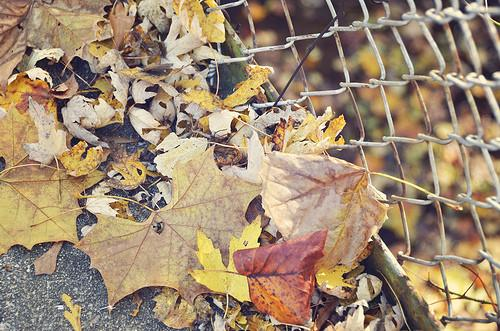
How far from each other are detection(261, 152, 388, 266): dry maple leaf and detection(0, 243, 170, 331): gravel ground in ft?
1.53

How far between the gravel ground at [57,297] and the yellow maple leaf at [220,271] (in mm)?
181

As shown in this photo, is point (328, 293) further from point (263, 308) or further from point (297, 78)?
point (297, 78)

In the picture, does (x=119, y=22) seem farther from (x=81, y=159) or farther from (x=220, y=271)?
(x=220, y=271)

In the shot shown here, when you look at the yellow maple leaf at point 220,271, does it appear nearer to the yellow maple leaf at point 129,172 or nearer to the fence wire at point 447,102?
the yellow maple leaf at point 129,172

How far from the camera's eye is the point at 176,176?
6.03ft

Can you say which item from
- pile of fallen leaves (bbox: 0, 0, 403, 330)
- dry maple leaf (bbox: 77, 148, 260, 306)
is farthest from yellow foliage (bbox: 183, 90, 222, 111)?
dry maple leaf (bbox: 77, 148, 260, 306)

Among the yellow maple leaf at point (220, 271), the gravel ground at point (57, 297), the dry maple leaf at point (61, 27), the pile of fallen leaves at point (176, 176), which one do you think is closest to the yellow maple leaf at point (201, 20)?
the pile of fallen leaves at point (176, 176)

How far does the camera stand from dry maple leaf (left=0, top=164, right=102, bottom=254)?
180cm

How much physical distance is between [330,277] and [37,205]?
89cm

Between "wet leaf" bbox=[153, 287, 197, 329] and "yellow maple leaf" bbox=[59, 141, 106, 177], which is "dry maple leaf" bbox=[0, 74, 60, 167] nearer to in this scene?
"yellow maple leaf" bbox=[59, 141, 106, 177]

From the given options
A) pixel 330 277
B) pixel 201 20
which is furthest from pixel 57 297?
pixel 201 20

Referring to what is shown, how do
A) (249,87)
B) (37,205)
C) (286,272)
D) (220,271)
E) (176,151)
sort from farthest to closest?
(249,87)
(176,151)
(37,205)
(220,271)
(286,272)

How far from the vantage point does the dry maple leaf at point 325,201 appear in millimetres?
1715

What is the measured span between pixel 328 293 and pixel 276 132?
20.6 inches
